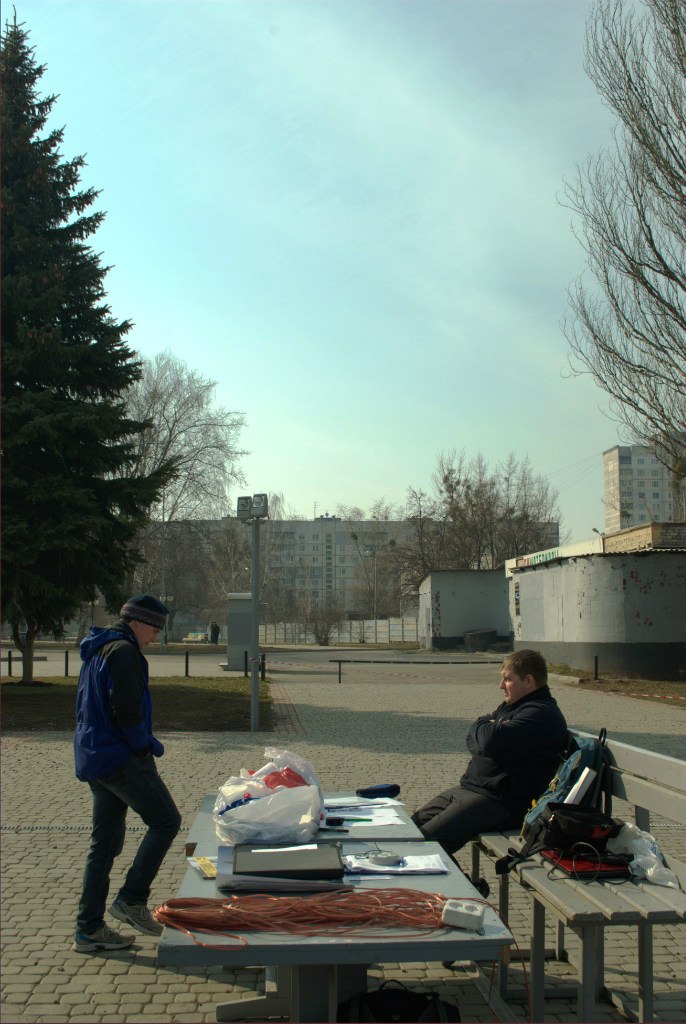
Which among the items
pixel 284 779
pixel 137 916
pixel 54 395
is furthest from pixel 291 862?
pixel 54 395

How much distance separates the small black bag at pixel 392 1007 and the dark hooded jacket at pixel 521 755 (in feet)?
5.09

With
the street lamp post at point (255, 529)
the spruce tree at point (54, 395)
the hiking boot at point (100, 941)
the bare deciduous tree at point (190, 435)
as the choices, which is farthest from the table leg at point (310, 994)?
the bare deciduous tree at point (190, 435)

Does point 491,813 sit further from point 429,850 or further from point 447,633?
point 447,633

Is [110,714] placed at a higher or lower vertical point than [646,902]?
higher

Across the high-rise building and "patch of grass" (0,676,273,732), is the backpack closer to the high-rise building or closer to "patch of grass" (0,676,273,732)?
"patch of grass" (0,676,273,732)

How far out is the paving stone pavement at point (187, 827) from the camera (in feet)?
15.0

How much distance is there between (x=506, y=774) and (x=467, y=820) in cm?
31

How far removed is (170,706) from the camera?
60.9 feet

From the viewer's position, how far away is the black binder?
146 inches

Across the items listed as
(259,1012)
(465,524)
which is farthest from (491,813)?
(465,524)

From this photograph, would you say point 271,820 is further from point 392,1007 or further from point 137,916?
point 137,916

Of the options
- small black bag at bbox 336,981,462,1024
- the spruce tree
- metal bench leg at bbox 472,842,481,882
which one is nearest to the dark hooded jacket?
metal bench leg at bbox 472,842,481,882

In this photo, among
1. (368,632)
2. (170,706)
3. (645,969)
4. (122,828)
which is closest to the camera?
(645,969)

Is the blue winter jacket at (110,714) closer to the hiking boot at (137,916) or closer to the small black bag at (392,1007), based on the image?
the hiking boot at (137,916)
